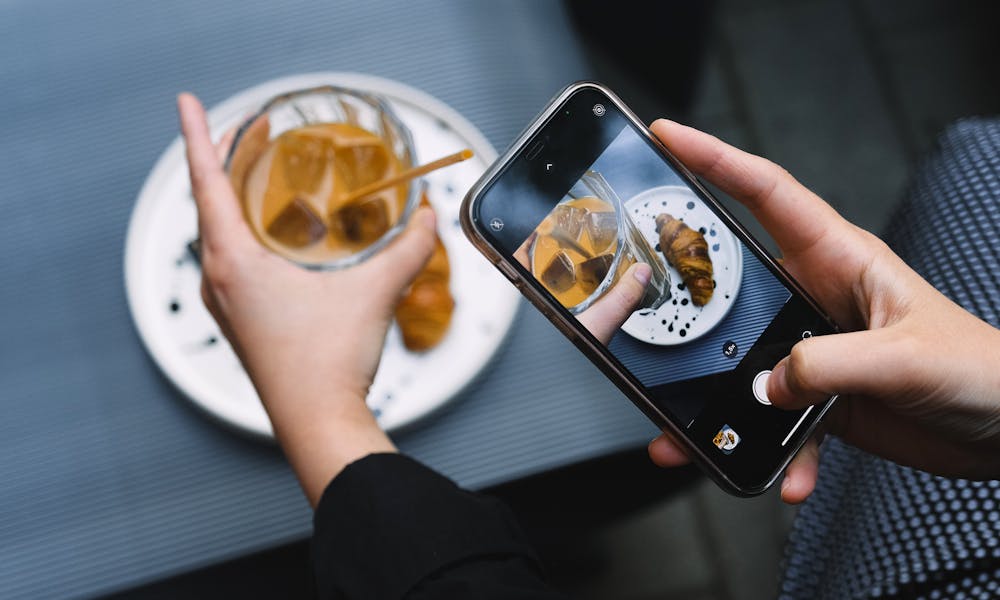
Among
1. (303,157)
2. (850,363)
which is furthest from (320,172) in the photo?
(850,363)

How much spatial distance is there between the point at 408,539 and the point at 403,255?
0.17 meters

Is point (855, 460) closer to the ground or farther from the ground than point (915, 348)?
closer to the ground

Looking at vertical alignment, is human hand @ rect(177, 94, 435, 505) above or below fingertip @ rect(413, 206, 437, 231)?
below

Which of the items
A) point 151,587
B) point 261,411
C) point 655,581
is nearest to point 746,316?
point 261,411

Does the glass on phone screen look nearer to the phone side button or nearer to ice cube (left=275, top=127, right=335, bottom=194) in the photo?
the phone side button

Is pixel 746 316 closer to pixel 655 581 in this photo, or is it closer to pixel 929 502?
pixel 929 502

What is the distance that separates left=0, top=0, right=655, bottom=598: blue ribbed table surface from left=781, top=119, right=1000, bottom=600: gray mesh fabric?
177mm

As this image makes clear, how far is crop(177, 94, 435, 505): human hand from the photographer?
499mm

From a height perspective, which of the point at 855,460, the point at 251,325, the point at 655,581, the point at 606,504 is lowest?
the point at 655,581

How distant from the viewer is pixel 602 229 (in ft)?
1.56

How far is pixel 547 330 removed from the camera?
59 cm

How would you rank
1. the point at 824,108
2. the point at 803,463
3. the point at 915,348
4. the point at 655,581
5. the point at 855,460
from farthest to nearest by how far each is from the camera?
the point at 824,108 < the point at 655,581 < the point at 855,460 < the point at 803,463 < the point at 915,348

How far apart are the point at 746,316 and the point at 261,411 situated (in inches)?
12.5

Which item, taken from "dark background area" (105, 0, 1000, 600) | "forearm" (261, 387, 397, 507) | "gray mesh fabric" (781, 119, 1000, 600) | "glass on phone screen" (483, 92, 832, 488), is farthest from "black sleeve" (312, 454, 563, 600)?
"dark background area" (105, 0, 1000, 600)
